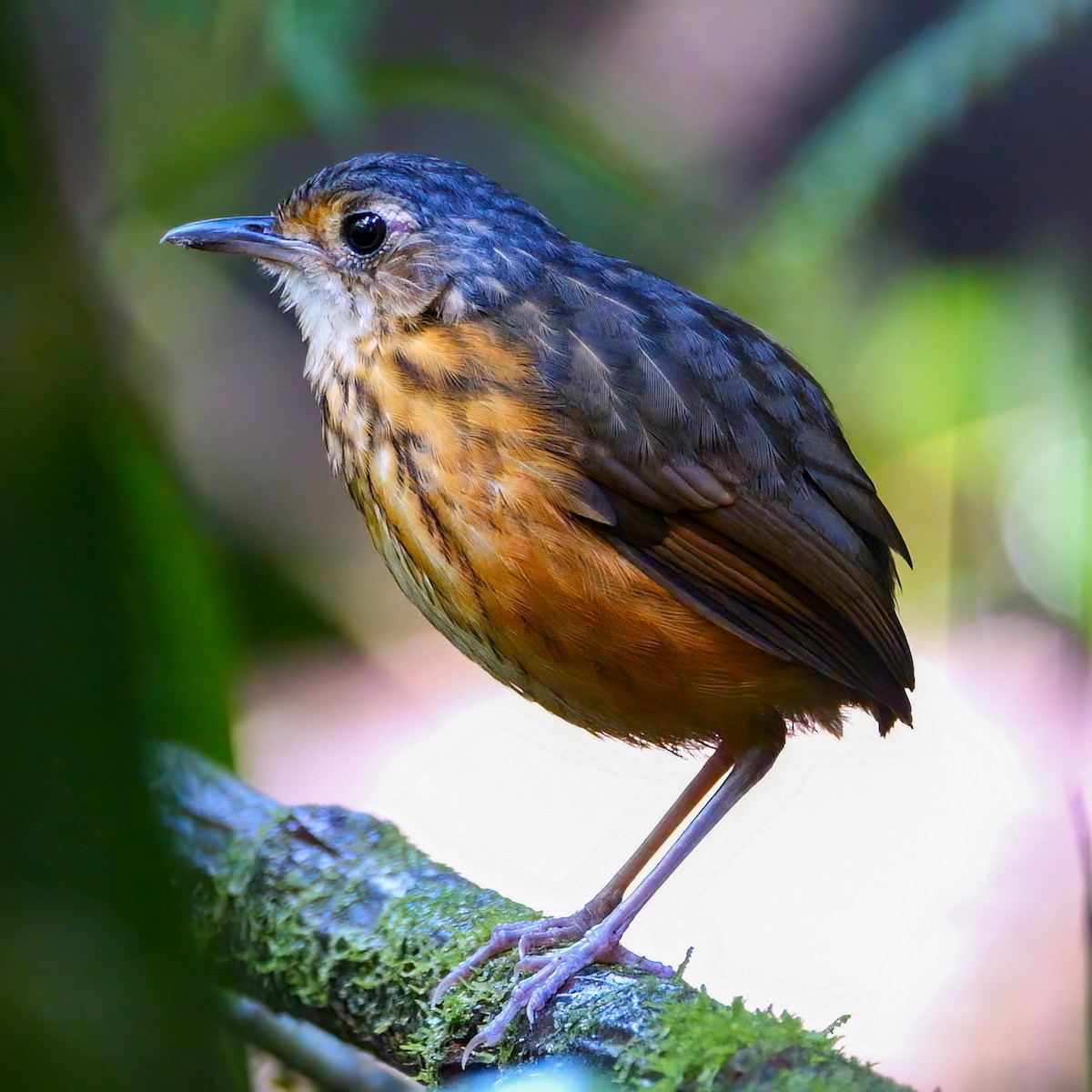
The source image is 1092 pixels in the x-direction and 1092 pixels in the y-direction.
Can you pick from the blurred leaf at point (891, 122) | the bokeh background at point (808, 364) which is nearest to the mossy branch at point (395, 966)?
the bokeh background at point (808, 364)

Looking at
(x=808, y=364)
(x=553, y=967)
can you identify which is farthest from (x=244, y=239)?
(x=808, y=364)

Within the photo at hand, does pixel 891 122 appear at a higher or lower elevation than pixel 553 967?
higher

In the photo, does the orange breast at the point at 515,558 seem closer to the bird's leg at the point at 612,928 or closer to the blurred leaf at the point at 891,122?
the bird's leg at the point at 612,928

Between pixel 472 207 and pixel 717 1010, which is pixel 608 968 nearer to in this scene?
pixel 717 1010

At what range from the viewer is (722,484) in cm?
268

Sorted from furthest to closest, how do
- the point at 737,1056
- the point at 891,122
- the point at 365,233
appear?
the point at 891,122, the point at 365,233, the point at 737,1056

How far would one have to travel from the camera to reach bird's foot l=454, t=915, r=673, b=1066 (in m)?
2.34

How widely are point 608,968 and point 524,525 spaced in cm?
83

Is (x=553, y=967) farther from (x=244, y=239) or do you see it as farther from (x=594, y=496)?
(x=244, y=239)

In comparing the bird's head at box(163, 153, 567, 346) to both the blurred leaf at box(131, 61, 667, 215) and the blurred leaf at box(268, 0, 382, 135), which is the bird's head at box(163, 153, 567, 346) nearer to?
the blurred leaf at box(268, 0, 382, 135)

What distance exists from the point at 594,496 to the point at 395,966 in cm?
97

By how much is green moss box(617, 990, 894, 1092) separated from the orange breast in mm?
692

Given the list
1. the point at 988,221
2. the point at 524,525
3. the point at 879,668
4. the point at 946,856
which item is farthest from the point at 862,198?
the point at 988,221

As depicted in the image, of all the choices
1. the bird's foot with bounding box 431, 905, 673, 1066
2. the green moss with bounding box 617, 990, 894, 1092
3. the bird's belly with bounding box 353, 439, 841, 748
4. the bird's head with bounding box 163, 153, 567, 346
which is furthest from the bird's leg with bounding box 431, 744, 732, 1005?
the bird's head with bounding box 163, 153, 567, 346
